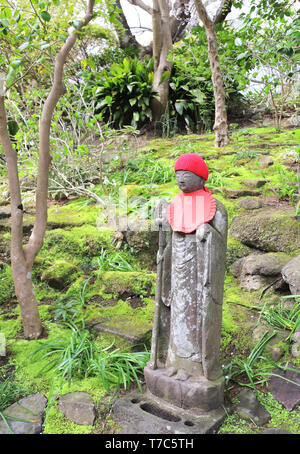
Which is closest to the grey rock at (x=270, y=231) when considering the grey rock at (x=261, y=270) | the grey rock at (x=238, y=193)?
the grey rock at (x=261, y=270)

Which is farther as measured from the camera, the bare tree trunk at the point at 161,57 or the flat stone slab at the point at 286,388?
the bare tree trunk at the point at 161,57

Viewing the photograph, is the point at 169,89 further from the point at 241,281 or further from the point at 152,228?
the point at 241,281

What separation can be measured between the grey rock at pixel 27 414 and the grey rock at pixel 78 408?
0.16 m

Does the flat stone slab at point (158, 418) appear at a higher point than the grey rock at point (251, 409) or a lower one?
higher

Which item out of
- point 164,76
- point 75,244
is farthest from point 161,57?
point 75,244

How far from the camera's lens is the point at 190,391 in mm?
2576

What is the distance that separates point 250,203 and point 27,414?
148 inches

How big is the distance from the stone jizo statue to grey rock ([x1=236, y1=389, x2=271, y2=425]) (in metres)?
0.20

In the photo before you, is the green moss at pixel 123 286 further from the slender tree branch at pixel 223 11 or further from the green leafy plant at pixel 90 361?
the slender tree branch at pixel 223 11

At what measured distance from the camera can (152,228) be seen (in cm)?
486

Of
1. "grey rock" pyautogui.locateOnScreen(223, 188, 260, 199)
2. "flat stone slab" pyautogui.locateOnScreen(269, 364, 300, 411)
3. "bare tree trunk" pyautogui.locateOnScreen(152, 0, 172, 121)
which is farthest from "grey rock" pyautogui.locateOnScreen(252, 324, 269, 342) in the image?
"bare tree trunk" pyautogui.locateOnScreen(152, 0, 172, 121)

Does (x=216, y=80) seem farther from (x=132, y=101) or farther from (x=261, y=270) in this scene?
(x=261, y=270)

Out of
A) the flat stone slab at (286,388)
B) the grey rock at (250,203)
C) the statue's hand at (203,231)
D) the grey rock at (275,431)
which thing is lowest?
the grey rock at (275,431)

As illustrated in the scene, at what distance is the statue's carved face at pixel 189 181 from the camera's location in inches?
106
